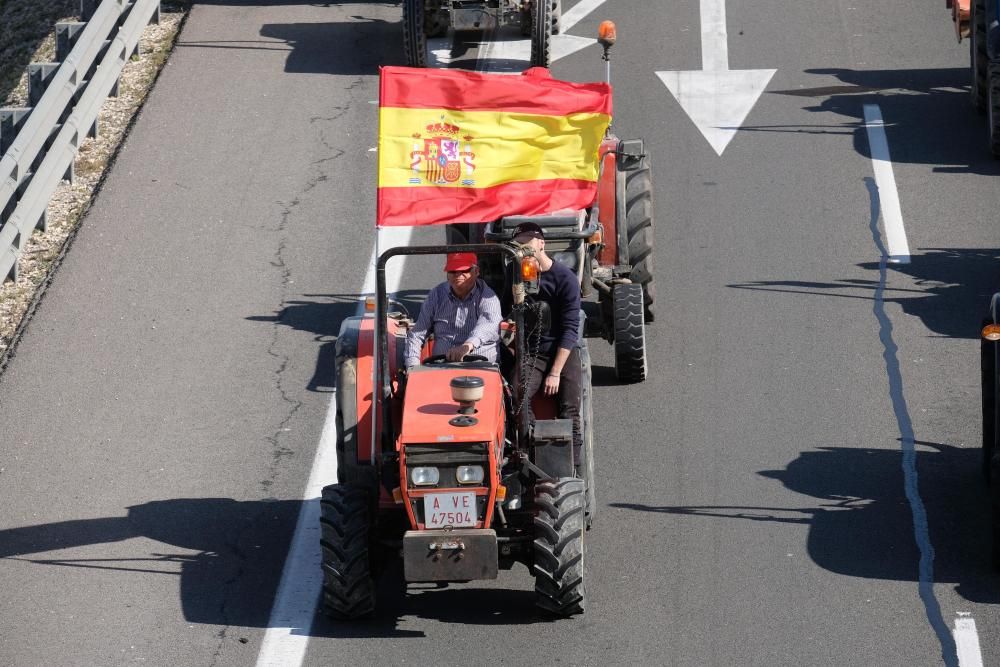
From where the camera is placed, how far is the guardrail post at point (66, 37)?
18.5 metres

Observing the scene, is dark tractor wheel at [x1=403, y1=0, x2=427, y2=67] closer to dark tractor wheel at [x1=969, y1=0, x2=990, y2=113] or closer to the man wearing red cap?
dark tractor wheel at [x1=969, y1=0, x2=990, y2=113]

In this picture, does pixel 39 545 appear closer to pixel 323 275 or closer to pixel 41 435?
pixel 41 435

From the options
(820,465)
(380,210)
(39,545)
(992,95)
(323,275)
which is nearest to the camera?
(380,210)

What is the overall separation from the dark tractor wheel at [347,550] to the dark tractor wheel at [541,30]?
1099cm

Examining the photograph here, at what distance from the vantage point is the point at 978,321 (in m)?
14.7

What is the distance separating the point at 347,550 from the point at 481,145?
8.87 ft

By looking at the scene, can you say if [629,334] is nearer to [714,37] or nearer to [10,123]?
[10,123]

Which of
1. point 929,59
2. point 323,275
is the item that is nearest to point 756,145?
point 929,59

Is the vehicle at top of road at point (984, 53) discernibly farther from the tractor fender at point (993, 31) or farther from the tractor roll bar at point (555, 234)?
the tractor roll bar at point (555, 234)

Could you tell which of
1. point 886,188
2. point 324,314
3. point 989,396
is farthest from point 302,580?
point 886,188

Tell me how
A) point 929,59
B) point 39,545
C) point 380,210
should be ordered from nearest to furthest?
point 380,210 < point 39,545 < point 929,59

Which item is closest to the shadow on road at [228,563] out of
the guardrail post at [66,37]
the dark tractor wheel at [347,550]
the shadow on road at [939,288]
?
the dark tractor wheel at [347,550]

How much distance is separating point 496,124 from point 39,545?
4.37 meters

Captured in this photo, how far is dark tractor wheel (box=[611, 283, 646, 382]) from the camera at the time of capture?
13656 millimetres
